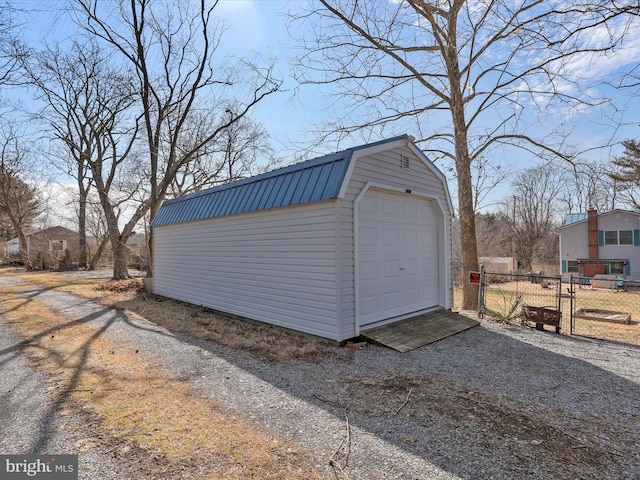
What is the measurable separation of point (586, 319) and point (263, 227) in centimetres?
911

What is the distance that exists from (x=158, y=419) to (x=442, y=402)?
8.40 feet

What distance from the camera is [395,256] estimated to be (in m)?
6.07

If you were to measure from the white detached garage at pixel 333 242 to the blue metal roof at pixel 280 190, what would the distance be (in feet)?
0.07

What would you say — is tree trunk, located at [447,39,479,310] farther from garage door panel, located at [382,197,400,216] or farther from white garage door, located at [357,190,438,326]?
garage door panel, located at [382,197,400,216]

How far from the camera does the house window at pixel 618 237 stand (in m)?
20.8

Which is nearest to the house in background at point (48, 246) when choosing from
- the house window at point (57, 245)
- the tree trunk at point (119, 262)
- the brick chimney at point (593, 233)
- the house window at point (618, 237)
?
the house window at point (57, 245)

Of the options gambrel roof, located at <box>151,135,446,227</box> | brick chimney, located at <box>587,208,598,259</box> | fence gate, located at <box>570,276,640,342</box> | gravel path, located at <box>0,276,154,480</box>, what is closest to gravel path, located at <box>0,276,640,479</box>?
gravel path, located at <box>0,276,154,480</box>

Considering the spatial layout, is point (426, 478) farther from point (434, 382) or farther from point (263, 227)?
point (263, 227)

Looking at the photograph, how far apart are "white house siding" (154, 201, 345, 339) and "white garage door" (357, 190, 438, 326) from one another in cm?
59

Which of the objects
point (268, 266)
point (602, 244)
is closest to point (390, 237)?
point (268, 266)

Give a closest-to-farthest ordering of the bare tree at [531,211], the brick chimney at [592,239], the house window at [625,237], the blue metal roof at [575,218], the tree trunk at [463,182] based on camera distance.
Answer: the tree trunk at [463,182] → the house window at [625,237] → the brick chimney at [592,239] → the blue metal roof at [575,218] → the bare tree at [531,211]

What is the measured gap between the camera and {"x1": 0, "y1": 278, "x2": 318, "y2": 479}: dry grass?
2289 millimetres

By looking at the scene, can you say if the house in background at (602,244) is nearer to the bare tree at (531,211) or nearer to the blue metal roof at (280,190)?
the bare tree at (531,211)

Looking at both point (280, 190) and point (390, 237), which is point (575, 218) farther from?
point (280, 190)
